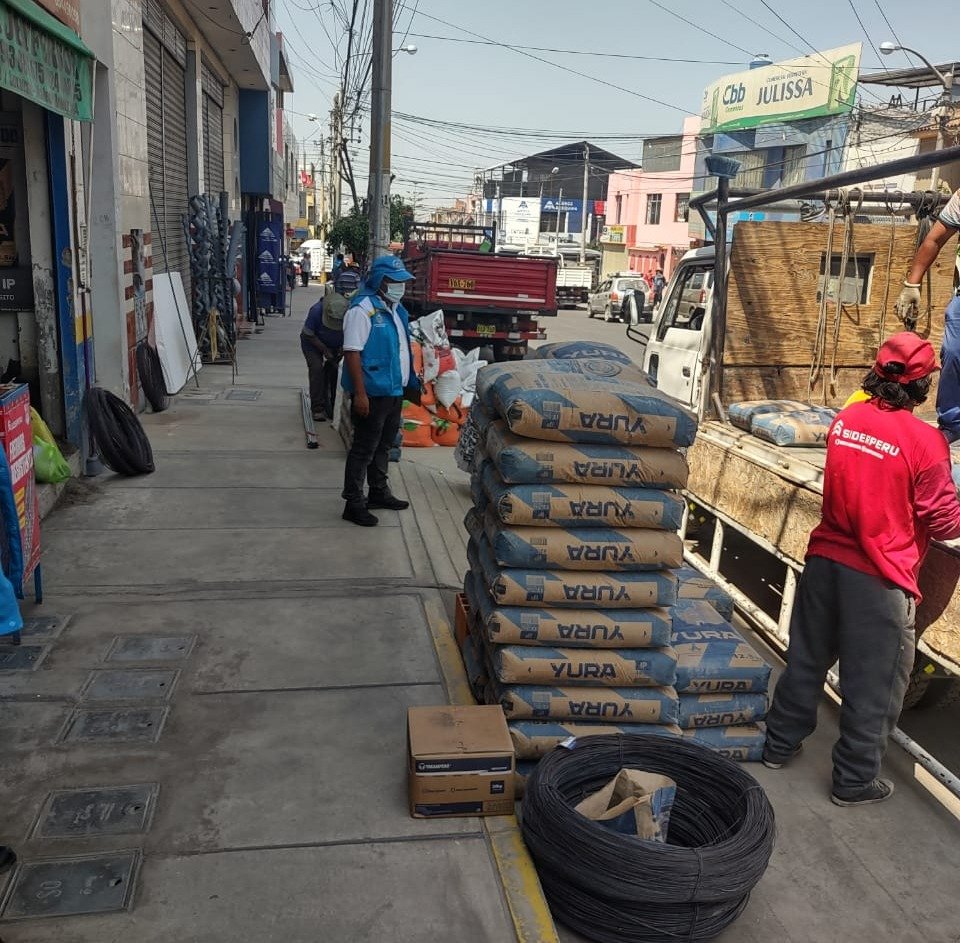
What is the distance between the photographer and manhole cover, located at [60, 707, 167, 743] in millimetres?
3826

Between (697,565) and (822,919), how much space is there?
354 cm

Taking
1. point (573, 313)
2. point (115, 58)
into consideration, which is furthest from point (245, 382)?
point (573, 313)

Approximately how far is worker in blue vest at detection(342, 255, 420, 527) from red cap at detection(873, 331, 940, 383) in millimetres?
3589

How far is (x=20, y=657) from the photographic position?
4.45 m

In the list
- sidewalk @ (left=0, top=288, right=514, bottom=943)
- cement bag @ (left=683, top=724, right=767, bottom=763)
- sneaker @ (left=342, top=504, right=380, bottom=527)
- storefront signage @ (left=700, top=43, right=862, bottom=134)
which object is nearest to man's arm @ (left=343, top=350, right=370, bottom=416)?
sneaker @ (left=342, top=504, right=380, bottom=527)

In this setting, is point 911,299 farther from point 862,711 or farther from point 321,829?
point 321,829

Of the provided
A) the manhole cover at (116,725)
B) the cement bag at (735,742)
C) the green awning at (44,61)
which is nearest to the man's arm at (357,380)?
the green awning at (44,61)

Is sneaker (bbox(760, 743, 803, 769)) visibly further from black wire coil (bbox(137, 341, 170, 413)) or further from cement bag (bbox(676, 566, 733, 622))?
black wire coil (bbox(137, 341, 170, 413))

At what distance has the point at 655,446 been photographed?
389 centimetres

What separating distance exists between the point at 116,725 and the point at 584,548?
219 centimetres

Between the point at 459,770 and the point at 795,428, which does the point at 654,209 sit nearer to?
the point at 795,428

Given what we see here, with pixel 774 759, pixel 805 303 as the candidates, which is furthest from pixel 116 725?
pixel 805 303

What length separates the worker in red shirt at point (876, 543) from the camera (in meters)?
3.65

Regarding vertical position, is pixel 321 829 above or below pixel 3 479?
below
